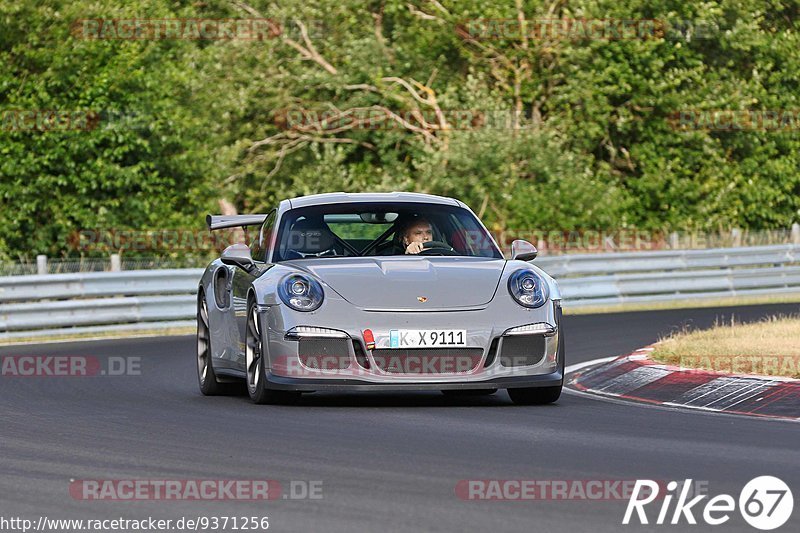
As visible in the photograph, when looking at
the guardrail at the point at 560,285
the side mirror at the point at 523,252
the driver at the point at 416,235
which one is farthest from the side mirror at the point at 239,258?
the guardrail at the point at 560,285

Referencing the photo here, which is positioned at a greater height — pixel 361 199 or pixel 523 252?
pixel 361 199

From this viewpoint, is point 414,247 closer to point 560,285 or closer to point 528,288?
point 528,288

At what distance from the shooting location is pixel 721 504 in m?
7.11

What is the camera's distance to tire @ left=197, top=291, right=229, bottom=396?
13.1 meters

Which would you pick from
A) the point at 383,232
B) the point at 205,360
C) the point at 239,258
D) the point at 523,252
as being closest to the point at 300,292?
the point at 239,258

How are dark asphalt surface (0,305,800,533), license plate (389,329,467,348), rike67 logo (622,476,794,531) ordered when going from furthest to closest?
1. license plate (389,329,467,348)
2. dark asphalt surface (0,305,800,533)
3. rike67 logo (622,476,794,531)

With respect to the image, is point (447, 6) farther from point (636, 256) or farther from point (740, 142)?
point (636, 256)

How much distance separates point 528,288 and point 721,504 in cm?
433

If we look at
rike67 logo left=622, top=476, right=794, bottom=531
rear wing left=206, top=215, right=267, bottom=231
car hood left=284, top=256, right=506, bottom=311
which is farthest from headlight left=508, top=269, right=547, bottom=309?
rike67 logo left=622, top=476, right=794, bottom=531

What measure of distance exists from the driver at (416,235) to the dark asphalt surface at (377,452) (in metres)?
1.06

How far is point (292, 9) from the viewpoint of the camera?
4066 cm

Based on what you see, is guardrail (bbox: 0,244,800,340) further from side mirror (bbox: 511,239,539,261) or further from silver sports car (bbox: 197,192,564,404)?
side mirror (bbox: 511,239,539,261)

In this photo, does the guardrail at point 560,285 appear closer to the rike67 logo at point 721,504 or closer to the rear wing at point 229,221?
the rear wing at point 229,221

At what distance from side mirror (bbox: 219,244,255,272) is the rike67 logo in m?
4.99
